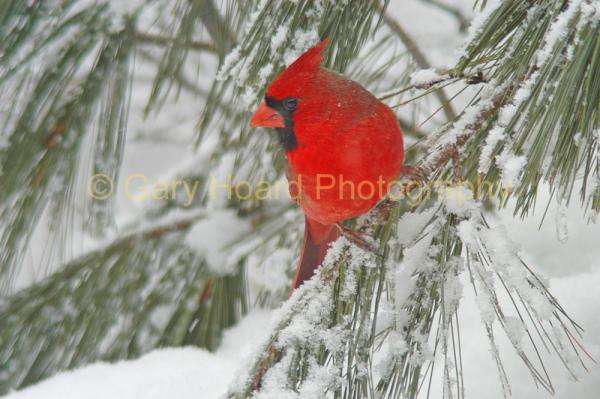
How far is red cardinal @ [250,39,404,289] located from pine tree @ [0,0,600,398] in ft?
0.13

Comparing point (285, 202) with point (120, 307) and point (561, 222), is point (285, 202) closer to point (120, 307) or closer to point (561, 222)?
point (120, 307)

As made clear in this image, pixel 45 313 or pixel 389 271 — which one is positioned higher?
pixel 389 271

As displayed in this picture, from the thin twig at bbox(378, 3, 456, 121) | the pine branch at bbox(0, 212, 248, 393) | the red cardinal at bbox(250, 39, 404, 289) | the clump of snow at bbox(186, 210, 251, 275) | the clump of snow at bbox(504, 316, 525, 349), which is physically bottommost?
the pine branch at bbox(0, 212, 248, 393)

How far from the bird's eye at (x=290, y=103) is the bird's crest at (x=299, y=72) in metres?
0.01

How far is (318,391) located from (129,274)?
967mm

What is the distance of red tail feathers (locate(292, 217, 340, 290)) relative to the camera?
1432 millimetres

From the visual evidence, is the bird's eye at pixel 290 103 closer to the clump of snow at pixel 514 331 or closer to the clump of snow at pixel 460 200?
the clump of snow at pixel 460 200

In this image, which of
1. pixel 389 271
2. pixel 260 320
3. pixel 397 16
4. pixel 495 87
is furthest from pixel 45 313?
pixel 397 16

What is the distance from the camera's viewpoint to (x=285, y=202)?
1.88 m

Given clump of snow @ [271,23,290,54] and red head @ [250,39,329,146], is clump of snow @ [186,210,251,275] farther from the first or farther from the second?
clump of snow @ [271,23,290,54]

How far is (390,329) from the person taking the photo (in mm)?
943

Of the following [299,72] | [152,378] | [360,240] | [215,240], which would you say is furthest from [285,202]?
[360,240]

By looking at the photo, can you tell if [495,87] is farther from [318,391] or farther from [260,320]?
[260,320]

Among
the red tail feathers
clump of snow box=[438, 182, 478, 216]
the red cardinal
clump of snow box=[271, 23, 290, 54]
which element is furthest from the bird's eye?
clump of snow box=[438, 182, 478, 216]
